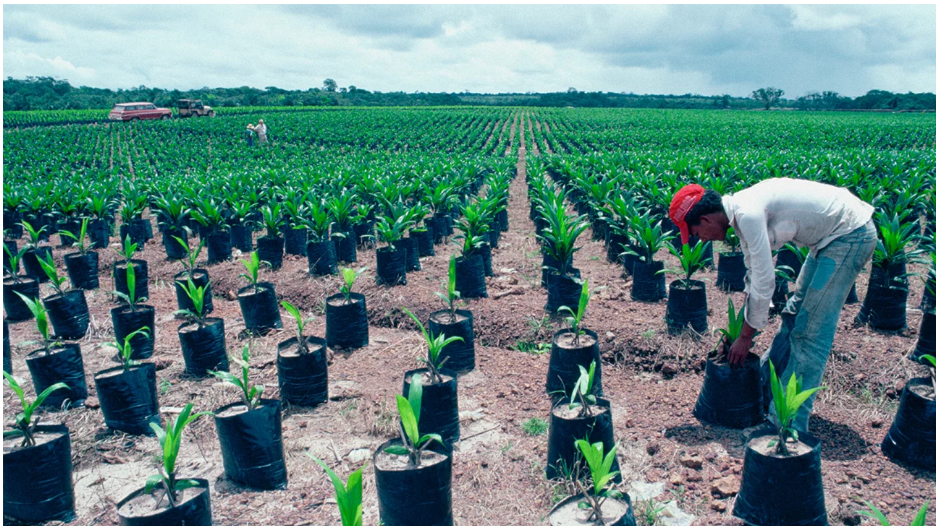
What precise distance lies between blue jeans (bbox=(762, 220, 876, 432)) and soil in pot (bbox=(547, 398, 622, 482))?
1.05 m

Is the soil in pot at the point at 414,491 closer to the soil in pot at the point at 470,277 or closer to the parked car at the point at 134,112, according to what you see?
the soil in pot at the point at 470,277

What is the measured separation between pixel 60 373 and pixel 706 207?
4945 millimetres

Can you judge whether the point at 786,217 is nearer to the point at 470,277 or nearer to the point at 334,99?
the point at 470,277

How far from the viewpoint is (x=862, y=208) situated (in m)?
3.28

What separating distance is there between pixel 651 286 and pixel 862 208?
115 inches

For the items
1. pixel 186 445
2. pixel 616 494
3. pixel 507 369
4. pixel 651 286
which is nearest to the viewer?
pixel 616 494

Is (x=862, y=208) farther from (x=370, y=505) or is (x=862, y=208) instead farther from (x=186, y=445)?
(x=186, y=445)

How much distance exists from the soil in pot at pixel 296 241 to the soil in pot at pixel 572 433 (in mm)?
6502

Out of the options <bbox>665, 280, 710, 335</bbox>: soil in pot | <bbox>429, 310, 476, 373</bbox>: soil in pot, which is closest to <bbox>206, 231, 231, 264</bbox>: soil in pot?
<bbox>429, 310, 476, 373</bbox>: soil in pot

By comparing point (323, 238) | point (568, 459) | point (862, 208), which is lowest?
point (568, 459)

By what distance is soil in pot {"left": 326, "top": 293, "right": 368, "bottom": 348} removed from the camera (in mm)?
5305

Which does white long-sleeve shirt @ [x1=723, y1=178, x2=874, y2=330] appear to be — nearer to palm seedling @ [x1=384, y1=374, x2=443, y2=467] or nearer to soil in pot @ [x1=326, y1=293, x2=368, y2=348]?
palm seedling @ [x1=384, y1=374, x2=443, y2=467]

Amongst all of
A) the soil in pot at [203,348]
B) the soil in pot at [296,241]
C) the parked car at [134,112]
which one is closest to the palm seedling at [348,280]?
the soil in pot at [203,348]

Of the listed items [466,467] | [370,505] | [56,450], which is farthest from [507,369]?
[56,450]
